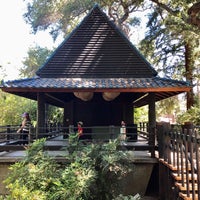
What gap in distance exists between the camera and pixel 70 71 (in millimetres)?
9945

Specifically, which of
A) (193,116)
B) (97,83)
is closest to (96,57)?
(97,83)

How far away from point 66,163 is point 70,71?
4.11 m

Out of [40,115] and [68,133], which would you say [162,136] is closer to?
[68,133]

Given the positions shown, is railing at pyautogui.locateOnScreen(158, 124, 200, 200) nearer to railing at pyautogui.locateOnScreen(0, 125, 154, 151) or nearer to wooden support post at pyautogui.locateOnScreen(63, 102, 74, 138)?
railing at pyautogui.locateOnScreen(0, 125, 154, 151)

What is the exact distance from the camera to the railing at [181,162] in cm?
473

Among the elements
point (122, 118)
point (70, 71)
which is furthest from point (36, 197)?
point (122, 118)

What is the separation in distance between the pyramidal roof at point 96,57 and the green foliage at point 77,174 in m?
4.20

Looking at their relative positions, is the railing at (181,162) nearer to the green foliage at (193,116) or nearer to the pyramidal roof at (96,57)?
the pyramidal roof at (96,57)

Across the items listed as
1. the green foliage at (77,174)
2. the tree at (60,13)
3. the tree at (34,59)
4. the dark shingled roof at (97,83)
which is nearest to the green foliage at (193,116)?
the dark shingled roof at (97,83)

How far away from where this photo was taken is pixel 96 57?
1020 centimetres

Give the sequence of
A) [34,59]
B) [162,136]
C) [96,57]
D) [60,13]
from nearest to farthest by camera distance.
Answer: [162,136] → [96,57] → [60,13] → [34,59]

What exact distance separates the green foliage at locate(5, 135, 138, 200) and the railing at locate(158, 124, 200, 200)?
1070mm

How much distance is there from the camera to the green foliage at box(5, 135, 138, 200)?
5.23 m

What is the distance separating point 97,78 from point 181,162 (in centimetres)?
508
